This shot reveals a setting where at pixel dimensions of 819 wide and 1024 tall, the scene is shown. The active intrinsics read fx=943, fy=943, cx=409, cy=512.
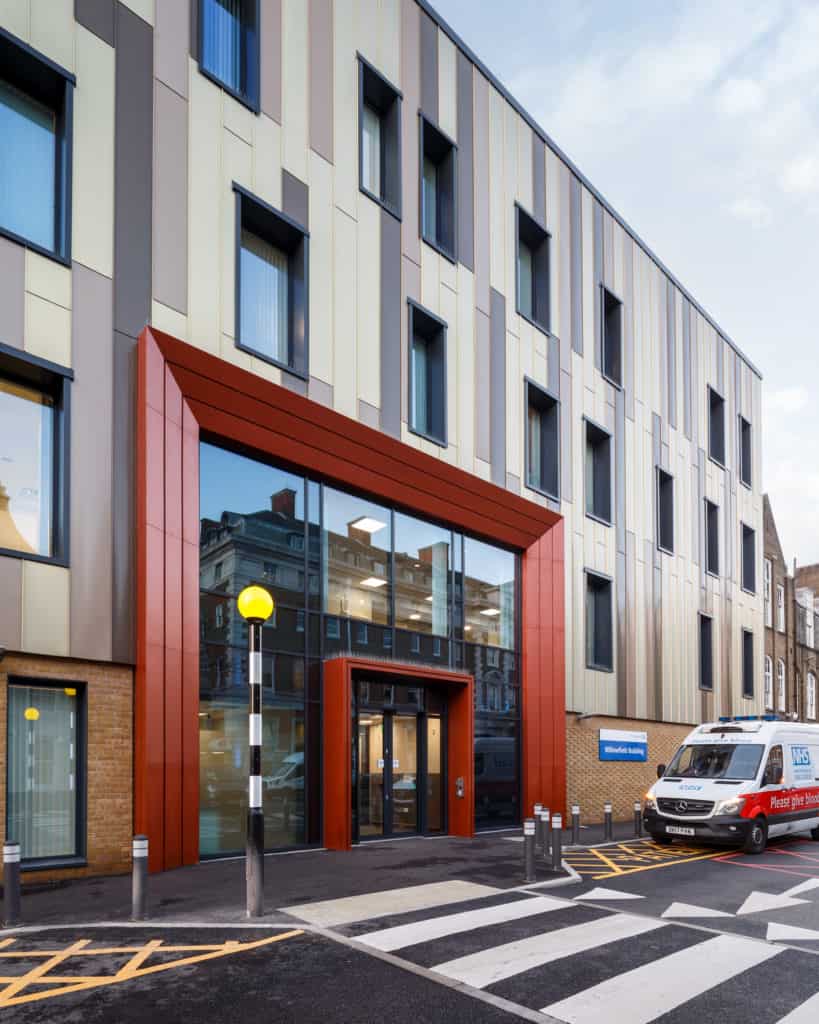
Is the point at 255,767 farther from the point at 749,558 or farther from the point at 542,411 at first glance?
the point at 749,558

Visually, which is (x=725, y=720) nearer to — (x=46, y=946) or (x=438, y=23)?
(x=46, y=946)

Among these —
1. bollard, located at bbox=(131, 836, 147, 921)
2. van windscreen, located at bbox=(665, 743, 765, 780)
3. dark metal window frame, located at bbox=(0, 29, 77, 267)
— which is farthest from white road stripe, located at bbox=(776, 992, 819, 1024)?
dark metal window frame, located at bbox=(0, 29, 77, 267)

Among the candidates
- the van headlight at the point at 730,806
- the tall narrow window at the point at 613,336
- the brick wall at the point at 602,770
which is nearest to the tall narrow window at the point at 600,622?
the brick wall at the point at 602,770

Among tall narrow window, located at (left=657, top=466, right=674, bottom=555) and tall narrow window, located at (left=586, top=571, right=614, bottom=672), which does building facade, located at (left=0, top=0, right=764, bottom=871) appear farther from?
tall narrow window, located at (left=657, top=466, right=674, bottom=555)

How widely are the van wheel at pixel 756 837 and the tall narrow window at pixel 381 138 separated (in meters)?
12.7

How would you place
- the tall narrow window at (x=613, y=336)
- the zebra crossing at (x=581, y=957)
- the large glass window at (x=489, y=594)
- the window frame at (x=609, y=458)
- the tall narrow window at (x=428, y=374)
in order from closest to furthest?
1. the zebra crossing at (x=581, y=957)
2. the tall narrow window at (x=428, y=374)
3. the large glass window at (x=489, y=594)
4. the window frame at (x=609, y=458)
5. the tall narrow window at (x=613, y=336)

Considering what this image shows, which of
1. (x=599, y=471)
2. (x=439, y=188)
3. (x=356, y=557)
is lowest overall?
(x=356, y=557)

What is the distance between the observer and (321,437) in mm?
15773

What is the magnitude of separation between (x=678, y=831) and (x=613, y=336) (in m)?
14.7

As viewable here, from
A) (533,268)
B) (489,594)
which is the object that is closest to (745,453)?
(533,268)

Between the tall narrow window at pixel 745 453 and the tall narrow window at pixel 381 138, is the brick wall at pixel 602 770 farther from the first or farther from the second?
the tall narrow window at pixel 381 138

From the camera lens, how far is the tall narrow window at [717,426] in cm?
3231

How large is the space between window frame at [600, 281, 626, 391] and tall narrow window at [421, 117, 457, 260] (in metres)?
6.96

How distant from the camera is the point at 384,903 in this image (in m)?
10.5
